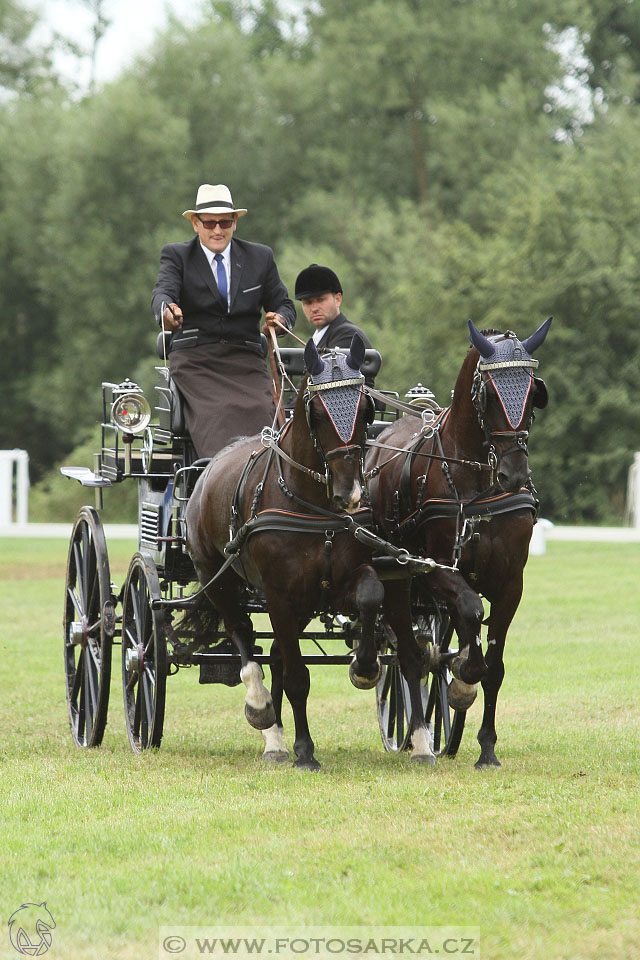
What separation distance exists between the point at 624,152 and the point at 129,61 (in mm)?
13440

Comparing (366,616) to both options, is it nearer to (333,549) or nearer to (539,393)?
(333,549)

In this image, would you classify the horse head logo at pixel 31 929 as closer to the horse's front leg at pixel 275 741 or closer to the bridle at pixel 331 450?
the bridle at pixel 331 450

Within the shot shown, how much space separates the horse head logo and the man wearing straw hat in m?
3.81

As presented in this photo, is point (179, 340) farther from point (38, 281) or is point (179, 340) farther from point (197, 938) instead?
point (38, 281)

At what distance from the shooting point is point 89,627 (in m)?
8.05

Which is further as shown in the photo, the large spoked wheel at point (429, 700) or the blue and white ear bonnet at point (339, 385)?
the large spoked wheel at point (429, 700)

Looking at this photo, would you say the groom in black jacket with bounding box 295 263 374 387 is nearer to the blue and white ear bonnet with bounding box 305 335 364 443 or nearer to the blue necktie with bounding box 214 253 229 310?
the blue necktie with bounding box 214 253 229 310

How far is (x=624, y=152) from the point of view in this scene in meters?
32.0

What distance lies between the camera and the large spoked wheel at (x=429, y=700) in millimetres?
7074

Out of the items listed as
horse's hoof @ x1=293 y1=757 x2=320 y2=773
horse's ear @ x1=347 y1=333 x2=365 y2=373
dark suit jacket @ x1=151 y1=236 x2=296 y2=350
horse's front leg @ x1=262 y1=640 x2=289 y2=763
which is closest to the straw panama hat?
dark suit jacket @ x1=151 y1=236 x2=296 y2=350

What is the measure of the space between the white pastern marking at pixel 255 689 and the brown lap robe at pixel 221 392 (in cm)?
133

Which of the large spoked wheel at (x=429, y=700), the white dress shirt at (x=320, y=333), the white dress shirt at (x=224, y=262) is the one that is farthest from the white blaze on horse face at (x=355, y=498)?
the white dress shirt at (x=224, y=262)

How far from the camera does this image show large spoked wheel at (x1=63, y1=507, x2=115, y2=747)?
760cm

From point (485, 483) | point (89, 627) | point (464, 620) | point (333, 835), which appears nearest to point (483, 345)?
point (485, 483)
